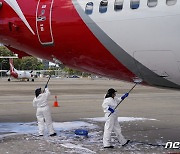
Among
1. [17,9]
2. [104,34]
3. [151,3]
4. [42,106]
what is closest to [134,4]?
[151,3]

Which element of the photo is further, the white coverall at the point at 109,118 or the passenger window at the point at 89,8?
the white coverall at the point at 109,118

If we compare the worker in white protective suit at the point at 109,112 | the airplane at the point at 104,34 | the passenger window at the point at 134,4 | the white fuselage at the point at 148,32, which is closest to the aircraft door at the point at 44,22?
the airplane at the point at 104,34

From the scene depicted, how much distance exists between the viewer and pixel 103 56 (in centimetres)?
840

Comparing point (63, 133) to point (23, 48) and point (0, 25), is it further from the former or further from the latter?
point (0, 25)

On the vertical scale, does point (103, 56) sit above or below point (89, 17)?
below

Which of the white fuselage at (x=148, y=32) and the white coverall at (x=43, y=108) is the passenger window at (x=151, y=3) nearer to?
the white fuselage at (x=148, y=32)

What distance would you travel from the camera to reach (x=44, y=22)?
29.4 ft

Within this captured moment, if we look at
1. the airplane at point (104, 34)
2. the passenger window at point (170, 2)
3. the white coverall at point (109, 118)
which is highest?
the passenger window at point (170, 2)

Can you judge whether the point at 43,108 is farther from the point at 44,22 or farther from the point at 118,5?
the point at 118,5

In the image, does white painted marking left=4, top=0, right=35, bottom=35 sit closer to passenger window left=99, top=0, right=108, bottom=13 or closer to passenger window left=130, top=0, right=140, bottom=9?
passenger window left=99, top=0, right=108, bottom=13

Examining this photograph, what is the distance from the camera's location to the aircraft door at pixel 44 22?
891 cm

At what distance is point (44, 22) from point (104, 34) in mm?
1703

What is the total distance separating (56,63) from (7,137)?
258 cm

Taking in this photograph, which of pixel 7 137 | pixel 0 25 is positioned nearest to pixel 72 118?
pixel 7 137
